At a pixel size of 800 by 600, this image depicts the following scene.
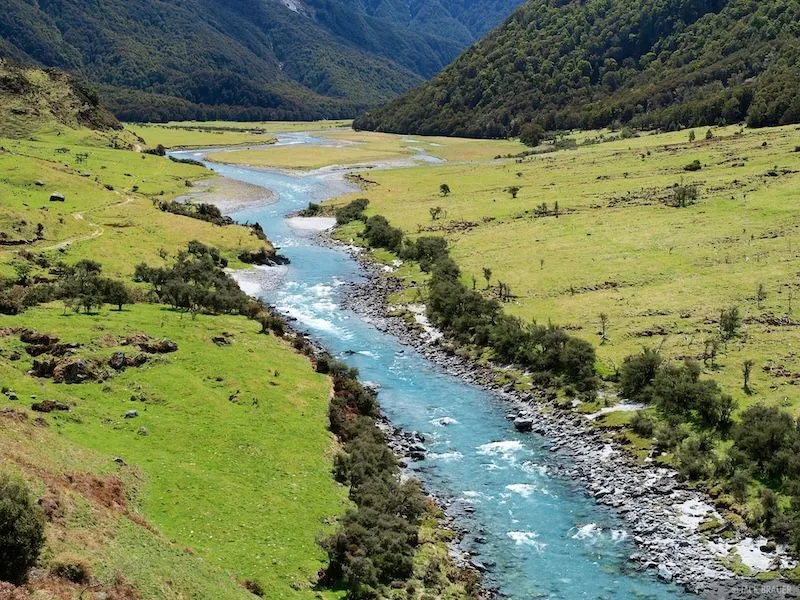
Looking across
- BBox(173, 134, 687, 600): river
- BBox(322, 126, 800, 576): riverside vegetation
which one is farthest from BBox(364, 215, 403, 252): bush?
BBox(173, 134, 687, 600): river

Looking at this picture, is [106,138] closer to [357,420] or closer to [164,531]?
[357,420]

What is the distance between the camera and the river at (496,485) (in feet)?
108

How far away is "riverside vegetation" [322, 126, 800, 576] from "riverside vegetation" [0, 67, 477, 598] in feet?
47.6

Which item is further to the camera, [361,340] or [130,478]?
[361,340]

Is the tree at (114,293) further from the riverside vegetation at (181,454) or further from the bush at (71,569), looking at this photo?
the bush at (71,569)

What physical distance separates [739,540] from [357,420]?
2228 centimetres

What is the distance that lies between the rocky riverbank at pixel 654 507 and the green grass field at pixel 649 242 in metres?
8.08

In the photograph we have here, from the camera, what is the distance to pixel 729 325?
55.5m

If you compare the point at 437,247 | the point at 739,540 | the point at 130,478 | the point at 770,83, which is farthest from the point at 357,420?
the point at 770,83

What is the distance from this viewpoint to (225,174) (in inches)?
7279

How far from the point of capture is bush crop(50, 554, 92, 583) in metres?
22.2

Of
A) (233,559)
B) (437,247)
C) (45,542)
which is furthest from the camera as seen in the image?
(437,247)

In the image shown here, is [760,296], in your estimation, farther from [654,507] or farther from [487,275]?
[654,507]

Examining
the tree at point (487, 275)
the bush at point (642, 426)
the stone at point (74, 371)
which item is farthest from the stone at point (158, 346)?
the tree at point (487, 275)
